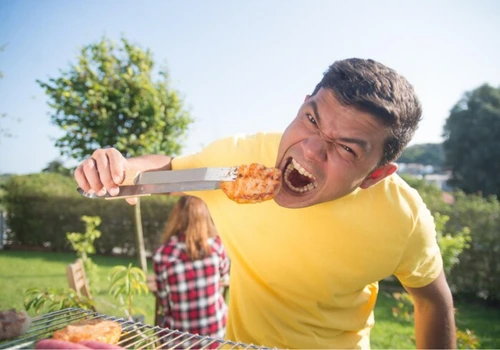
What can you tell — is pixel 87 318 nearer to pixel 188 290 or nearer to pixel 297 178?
pixel 297 178

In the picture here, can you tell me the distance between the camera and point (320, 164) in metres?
2.02

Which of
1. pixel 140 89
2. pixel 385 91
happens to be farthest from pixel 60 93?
pixel 385 91

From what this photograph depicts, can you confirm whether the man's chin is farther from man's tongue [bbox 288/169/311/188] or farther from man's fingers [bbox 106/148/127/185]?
man's fingers [bbox 106/148/127/185]

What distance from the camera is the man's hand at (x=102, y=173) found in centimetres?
169

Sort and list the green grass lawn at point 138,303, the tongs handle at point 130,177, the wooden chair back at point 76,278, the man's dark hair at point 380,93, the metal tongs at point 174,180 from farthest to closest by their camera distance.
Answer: the green grass lawn at point 138,303 → the wooden chair back at point 76,278 → the man's dark hair at point 380,93 → the tongs handle at point 130,177 → the metal tongs at point 174,180

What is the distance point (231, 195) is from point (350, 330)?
1240mm

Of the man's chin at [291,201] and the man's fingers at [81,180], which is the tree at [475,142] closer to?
the man's chin at [291,201]

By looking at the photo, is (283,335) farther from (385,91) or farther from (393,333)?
(393,333)

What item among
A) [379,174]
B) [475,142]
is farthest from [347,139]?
[475,142]

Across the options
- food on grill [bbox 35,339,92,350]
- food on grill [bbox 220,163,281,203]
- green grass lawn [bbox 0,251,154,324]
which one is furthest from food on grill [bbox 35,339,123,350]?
green grass lawn [bbox 0,251,154,324]

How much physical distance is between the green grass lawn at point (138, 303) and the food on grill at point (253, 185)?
348cm

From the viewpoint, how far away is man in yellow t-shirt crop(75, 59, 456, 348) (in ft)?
6.56

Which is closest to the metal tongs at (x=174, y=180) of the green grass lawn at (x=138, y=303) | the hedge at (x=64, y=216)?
the green grass lawn at (x=138, y=303)

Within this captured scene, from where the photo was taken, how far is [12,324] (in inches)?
54.3
